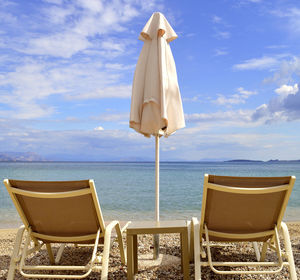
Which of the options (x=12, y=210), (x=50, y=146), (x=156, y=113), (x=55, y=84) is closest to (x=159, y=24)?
(x=156, y=113)

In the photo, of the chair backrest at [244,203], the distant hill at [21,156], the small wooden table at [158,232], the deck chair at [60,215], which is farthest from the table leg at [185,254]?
the distant hill at [21,156]

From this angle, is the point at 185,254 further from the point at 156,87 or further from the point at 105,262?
the point at 156,87

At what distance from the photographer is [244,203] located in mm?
2674

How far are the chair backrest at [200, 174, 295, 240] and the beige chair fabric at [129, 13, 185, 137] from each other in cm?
103

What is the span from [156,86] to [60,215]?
157 centimetres

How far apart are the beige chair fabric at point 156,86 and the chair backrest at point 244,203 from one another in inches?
40.7

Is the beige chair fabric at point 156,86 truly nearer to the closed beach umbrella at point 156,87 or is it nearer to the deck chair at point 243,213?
the closed beach umbrella at point 156,87

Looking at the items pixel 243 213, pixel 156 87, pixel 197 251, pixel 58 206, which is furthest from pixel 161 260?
pixel 156 87

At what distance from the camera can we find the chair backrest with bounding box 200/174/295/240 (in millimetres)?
2590

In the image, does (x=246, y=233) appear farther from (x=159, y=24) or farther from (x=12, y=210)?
(x=12, y=210)

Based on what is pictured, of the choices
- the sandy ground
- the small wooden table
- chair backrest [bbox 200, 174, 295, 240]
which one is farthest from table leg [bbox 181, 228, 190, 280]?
the sandy ground

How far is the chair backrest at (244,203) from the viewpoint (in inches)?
102

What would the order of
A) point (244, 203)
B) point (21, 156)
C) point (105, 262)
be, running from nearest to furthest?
point (105, 262) < point (244, 203) < point (21, 156)

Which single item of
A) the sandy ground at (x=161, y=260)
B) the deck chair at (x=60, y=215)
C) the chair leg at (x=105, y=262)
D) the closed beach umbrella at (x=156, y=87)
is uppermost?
the closed beach umbrella at (x=156, y=87)
